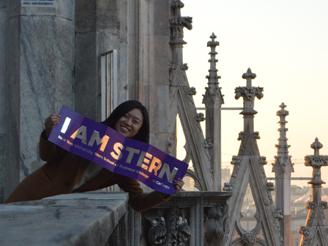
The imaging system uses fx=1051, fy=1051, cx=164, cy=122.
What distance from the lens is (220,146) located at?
1766 centimetres

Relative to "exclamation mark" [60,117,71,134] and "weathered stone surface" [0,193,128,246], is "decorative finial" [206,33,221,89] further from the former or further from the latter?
"weathered stone surface" [0,193,128,246]

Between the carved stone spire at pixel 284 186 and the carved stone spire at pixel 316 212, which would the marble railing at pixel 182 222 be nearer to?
the carved stone spire at pixel 284 186

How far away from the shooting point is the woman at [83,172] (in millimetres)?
4609

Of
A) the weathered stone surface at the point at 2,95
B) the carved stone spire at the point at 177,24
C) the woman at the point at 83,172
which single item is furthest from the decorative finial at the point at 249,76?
the woman at the point at 83,172

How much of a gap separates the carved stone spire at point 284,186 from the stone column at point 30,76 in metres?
11.1

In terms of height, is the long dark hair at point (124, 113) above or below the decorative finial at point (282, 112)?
above

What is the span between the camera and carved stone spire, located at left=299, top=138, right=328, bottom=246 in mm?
19359

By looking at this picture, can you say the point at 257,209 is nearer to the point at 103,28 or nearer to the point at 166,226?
the point at 103,28

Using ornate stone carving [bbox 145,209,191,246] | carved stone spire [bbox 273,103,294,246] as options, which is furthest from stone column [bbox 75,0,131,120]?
carved stone spire [bbox 273,103,294,246]

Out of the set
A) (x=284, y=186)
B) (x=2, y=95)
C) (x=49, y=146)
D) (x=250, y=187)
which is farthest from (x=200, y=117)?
(x=49, y=146)

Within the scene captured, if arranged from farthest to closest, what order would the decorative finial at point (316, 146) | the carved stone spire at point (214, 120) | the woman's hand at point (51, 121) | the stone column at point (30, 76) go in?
the decorative finial at point (316, 146) < the carved stone spire at point (214, 120) < the stone column at point (30, 76) < the woman's hand at point (51, 121)

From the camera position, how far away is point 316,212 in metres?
19.7

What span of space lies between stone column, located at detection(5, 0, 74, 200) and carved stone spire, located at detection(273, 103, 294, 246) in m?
11.1

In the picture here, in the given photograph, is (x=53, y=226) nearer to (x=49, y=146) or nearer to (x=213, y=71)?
(x=49, y=146)
